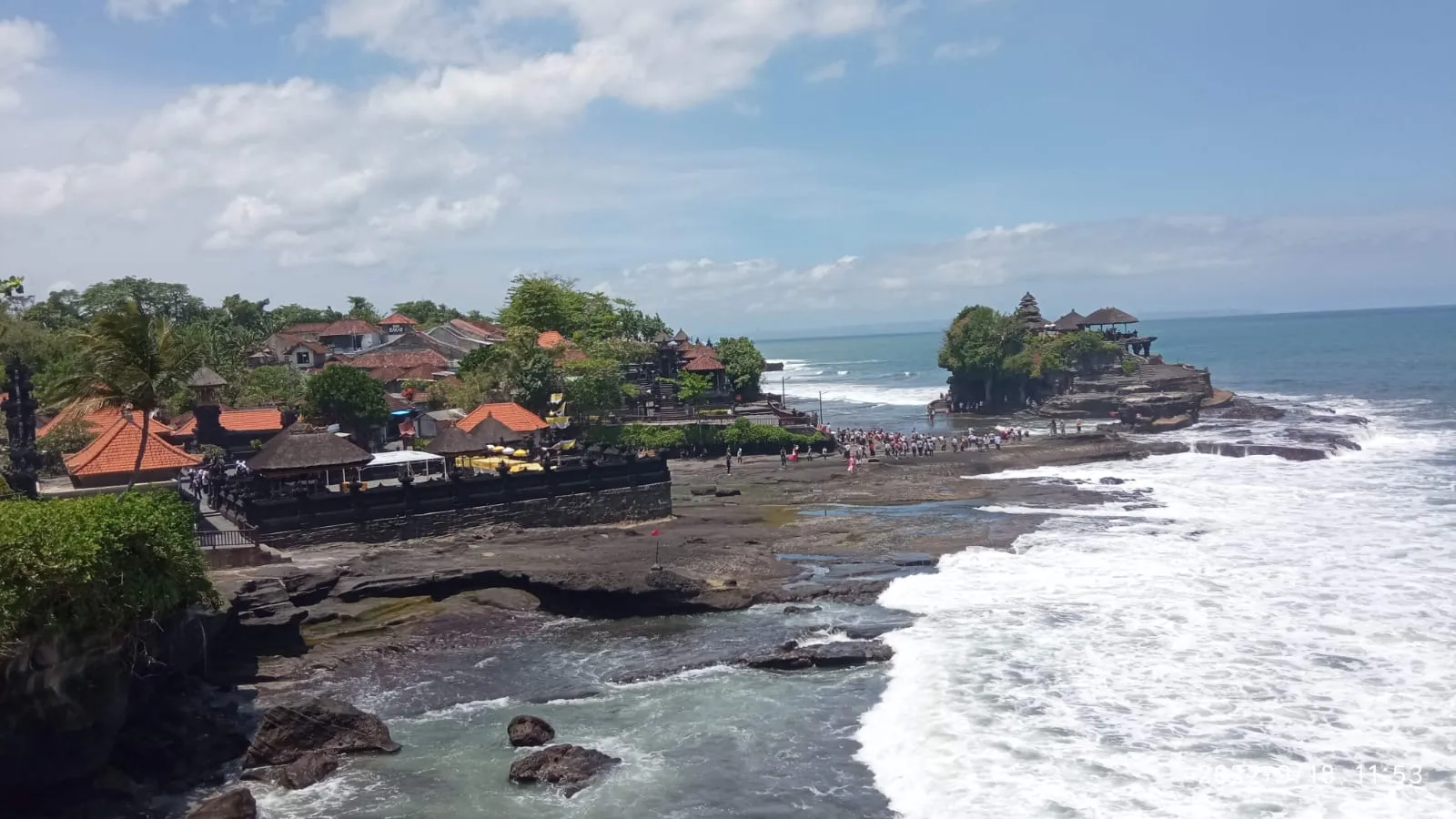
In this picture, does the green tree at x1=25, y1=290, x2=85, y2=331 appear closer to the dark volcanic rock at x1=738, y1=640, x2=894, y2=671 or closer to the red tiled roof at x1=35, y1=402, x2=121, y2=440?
the red tiled roof at x1=35, y1=402, x2=121, y2=440

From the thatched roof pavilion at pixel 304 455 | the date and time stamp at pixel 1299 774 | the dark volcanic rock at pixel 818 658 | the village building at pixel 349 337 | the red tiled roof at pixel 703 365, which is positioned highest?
the village building at pixel 349 337

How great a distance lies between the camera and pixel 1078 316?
86375 mm

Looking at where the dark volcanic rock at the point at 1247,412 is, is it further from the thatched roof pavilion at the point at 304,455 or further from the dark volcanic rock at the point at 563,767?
the dark volcanic rock at the point at 563,767

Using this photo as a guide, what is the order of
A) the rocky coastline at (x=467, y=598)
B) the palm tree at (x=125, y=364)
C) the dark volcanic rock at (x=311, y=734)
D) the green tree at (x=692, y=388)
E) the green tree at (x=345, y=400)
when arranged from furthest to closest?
the green tree at (x=692, y=388)
the green tree at (x=345, y=400)
the palm tree at (x=125, y=364)
the dark volcanic rock at (x=311, y=734)
the rocky coastline at (x=467, y=598)

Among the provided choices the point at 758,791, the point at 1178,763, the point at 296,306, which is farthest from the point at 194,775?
the point at 296,306

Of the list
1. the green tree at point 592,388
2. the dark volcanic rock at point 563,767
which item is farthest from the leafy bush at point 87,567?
the green tree at point 592,388

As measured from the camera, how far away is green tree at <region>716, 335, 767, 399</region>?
6166cm

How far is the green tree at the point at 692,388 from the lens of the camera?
57.2 meters

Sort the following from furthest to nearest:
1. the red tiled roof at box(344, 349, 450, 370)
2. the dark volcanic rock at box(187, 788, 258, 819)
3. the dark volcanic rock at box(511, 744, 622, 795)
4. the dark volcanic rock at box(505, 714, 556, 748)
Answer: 1. the red tiled roof at box(344, 349, 450, 370)
2. the dark volcanic rock at box(505, 714, 556, 748)
3. the dark volcanic rock at box(511, 744, 622, 795)
4. the dark volcanic rock at box(187, 788, 258, 819)

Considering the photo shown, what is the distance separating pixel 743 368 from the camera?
61.7 metres

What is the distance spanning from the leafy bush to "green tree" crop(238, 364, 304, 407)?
31239mm

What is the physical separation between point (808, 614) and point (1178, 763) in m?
9.82

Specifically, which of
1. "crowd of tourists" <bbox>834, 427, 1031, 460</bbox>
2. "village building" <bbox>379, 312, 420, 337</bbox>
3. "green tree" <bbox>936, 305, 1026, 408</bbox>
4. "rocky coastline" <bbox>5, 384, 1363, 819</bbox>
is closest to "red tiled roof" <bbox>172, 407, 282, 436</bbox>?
"rocky coastline" <bbox>5, 384, 1363, 819</bbox>

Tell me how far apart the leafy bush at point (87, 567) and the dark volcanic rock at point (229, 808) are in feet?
9.90
